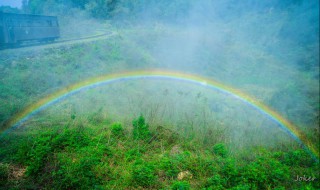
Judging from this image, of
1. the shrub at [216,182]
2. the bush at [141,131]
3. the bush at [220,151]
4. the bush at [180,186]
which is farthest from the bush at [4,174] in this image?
the bush at [220,151]

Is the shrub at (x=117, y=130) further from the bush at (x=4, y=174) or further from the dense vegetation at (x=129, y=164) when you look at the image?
the bush at (x=4, y=174)

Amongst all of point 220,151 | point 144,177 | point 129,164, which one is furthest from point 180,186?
point 220,151

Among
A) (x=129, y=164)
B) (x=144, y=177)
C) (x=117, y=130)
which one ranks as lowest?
(x=129, y=164)

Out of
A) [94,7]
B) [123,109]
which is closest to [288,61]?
[94,7]

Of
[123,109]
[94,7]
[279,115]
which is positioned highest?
[94,7]

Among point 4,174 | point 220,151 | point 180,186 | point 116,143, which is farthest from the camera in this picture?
point 116,143

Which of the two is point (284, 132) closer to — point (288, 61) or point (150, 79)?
point (150, 79)

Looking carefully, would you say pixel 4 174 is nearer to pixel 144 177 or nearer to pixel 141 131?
pixel 144 177

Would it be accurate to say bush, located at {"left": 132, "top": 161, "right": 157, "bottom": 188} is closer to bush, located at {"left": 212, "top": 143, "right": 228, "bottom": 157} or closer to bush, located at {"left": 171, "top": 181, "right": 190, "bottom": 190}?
bush, located at {"left": 171, "top": 181, "right": 190, "bottom": 190}
